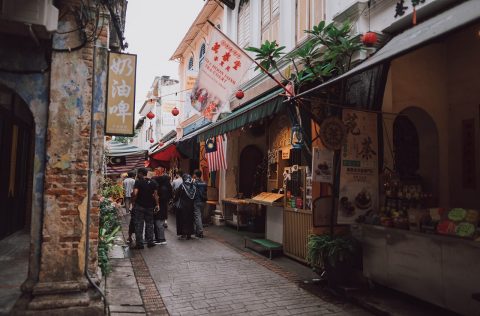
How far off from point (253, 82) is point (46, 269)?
8251mm

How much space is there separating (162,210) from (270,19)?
21.3 ft

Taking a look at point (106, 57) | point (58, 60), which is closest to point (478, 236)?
point (106, 57)

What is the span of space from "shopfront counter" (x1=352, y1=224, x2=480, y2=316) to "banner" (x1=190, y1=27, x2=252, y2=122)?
3434 mm

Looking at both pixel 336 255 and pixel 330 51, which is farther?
pixel 330 51

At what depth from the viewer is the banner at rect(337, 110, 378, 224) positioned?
20.4 feet

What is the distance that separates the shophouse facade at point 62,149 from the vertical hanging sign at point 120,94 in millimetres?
301

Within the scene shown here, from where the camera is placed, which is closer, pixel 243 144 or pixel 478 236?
pixel 478 236

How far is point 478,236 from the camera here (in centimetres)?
457

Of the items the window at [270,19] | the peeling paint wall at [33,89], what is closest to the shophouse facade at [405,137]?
the window at [270,19]

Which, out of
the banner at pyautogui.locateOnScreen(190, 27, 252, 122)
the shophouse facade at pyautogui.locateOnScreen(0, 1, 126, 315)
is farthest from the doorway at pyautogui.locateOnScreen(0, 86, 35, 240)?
the banner at pyautogui.locateOnScreen(190, 27, 252, 122)

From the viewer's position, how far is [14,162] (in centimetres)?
1001

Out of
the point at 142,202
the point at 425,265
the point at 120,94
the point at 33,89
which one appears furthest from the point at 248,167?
the point at 33,89

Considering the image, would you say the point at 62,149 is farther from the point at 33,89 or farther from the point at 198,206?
the point at 198,206

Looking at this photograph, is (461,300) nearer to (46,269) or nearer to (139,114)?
(46,269)
